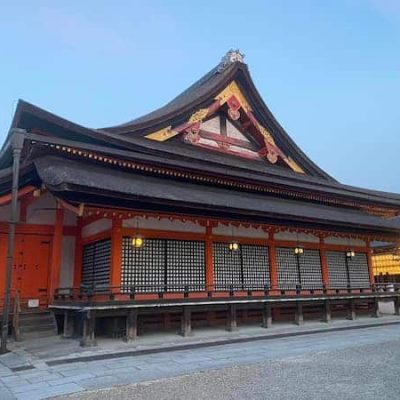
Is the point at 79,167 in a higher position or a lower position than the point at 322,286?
higher

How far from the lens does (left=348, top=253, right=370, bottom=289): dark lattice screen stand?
62.5ft

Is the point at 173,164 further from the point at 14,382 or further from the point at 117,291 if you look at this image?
the point at 14,382

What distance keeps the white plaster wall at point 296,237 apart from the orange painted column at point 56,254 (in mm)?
8523

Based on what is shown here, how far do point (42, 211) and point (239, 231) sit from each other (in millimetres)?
7643

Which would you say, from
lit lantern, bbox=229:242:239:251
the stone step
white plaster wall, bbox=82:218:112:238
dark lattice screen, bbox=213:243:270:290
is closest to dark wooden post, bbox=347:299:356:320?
dark lattice screen, bbox=213:243:270:290

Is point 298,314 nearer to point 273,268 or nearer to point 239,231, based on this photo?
point 273,268

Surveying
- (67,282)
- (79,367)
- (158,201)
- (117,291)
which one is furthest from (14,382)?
(67,282)

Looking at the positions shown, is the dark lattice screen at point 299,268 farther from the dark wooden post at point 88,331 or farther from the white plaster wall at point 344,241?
the dark wooden post at point 88,331

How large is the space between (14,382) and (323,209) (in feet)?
49.7

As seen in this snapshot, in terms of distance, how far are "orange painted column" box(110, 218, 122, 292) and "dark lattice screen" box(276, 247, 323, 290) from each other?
679 cm

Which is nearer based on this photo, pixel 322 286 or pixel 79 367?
pixel 79 367

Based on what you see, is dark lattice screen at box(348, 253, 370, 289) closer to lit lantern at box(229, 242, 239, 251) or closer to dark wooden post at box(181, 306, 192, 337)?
lit lantern at box(229, 242, 239, 251)

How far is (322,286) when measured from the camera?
1655 cm

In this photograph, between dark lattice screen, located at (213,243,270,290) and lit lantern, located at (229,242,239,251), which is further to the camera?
lit lantern, located at (229,242,239,251)
